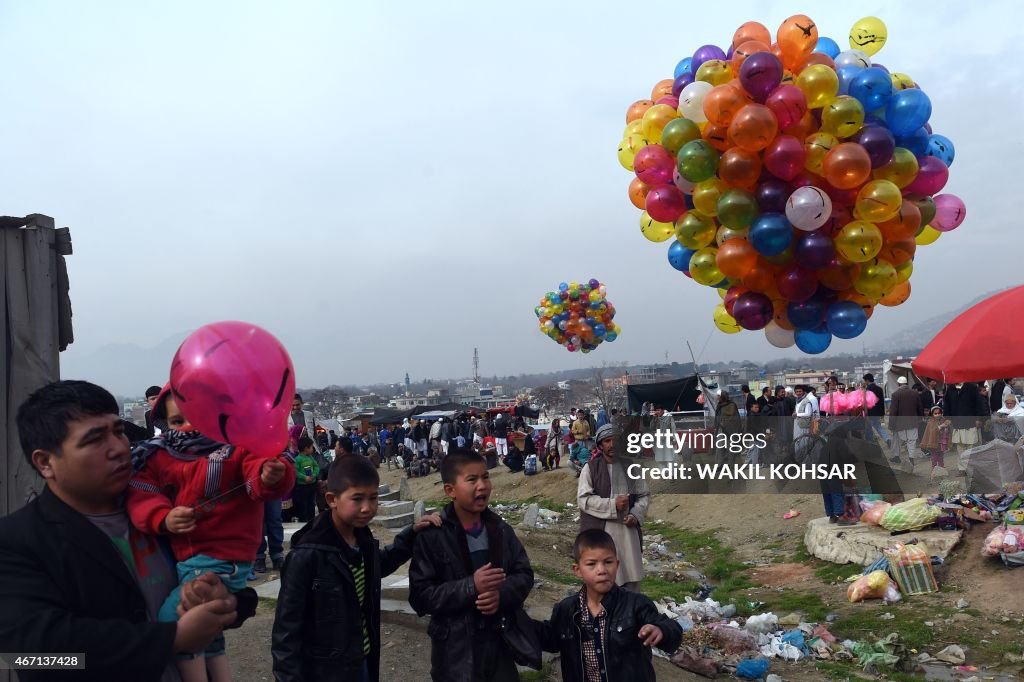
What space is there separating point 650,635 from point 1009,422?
1001cm

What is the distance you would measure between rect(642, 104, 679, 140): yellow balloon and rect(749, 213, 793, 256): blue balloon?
1228 millimetres

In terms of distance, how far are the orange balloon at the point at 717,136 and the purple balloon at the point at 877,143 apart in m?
1.00

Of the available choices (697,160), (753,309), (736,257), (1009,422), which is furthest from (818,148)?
(1009,422)

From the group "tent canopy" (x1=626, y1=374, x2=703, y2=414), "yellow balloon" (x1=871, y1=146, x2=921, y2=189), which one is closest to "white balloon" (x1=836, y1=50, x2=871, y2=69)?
"yellow balloon" (x1=871, y1=146, x2=921, y2=189)

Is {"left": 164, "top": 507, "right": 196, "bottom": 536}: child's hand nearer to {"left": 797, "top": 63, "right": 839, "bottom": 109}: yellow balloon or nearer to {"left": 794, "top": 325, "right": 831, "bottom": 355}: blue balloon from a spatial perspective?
{"left": 797, "top": 63, "right": 839, "bottom": 109}: yellow balloon

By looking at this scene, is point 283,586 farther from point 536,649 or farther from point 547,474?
point 547,474

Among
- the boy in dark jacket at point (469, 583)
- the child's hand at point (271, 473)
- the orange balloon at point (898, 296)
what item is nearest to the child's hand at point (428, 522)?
the boy in dark jacket at point (469, 583)

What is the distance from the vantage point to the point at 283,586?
2609 mm

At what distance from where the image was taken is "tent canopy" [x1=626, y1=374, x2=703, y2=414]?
15.6 m

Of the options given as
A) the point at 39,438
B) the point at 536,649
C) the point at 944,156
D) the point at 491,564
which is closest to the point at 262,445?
the point at 39,438

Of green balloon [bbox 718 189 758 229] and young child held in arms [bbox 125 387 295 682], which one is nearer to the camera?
young child held in arms [bbox 125 387 295 682]

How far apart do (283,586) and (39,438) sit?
1.21 metres

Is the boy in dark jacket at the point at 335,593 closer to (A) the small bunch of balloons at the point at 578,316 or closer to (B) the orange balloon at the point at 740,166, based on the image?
(B) the orange balloon at the point at 740,166

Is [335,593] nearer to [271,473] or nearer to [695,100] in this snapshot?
[271,473]
